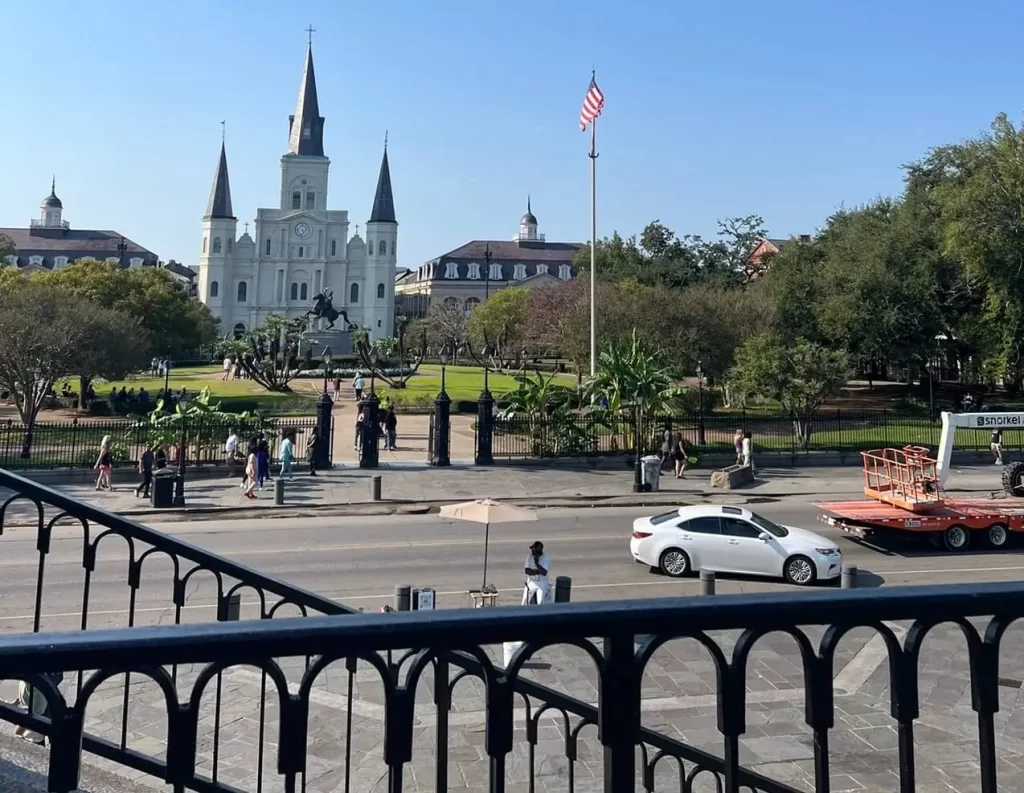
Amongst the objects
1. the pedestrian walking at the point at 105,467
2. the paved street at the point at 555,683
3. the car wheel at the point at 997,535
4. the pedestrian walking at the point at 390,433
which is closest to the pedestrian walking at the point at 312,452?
the pedestrian walking at the point at 390,433

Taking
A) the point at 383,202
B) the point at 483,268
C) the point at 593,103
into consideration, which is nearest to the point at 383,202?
the point at 383,202

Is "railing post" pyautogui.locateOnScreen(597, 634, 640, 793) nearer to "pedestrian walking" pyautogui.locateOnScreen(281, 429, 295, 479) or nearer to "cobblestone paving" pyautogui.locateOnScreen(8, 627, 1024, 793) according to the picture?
"cobblestone paving" pyautogui.locateOnScreen(8, 627, 1024, 793)

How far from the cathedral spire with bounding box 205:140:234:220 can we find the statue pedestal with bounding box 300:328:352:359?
→ 50834mm

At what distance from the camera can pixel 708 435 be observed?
114ft

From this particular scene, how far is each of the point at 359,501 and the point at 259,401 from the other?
80.8 feet

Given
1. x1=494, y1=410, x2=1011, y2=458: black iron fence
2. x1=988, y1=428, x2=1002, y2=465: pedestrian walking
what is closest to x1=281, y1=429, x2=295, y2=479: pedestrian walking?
x1=494, y1=410, x2=1011, y2=458: black iron fence

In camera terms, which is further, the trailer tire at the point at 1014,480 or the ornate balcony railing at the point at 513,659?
the trailer tire at the point at 1014,480

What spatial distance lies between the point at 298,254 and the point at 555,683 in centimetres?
11530

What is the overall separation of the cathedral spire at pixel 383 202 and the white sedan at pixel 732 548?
363 ft

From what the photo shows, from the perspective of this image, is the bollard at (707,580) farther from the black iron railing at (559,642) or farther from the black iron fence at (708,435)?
the black iron fence at (708,435)

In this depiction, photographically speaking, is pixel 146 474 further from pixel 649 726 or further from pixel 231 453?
pixel 649 726

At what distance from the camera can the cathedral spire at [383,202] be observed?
121169 mm

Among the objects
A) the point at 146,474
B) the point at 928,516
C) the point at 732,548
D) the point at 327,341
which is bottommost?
the point at 732,548

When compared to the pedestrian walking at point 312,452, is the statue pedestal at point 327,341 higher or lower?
higher
